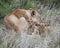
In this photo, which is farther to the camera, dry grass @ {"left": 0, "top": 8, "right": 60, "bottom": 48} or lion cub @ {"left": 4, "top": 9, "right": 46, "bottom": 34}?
lion cub @ {"left": 4, "top": 9, "right": 46, "bottom": 34}

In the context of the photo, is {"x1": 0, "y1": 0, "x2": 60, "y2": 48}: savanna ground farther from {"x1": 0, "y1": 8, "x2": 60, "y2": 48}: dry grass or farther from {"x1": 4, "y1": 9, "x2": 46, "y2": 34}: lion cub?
{"x1": 4, "y1": 9, "x2": 46, "y2": 34}: lion cub

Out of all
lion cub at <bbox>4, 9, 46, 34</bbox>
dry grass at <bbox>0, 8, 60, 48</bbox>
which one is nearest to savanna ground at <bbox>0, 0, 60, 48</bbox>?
dry grass at <bbox>0, 8, 60, 48</bbox>

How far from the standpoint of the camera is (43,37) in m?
6.99

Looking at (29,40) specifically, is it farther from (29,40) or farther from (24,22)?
(24,22)

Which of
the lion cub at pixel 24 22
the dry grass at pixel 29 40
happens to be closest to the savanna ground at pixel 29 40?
the dry grass at pixel 29 40

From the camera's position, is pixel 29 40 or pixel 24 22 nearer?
pixel 29 40

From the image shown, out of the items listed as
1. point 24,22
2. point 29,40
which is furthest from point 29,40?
point 24,22

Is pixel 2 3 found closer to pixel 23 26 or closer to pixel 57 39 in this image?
pixel 23 26

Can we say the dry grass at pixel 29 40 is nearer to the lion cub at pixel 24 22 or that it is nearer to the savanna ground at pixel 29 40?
the savanna ground at pixel 29 40

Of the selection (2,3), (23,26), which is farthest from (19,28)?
(2,3)

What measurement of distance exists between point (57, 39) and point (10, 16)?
52.6 inches

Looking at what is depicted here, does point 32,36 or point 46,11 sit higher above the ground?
point 32,36

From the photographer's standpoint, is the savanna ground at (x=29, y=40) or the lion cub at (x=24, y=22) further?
the lion cub at (x=24, y=22)

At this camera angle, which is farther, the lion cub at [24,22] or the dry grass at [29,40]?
the lion cub at [24,22]
